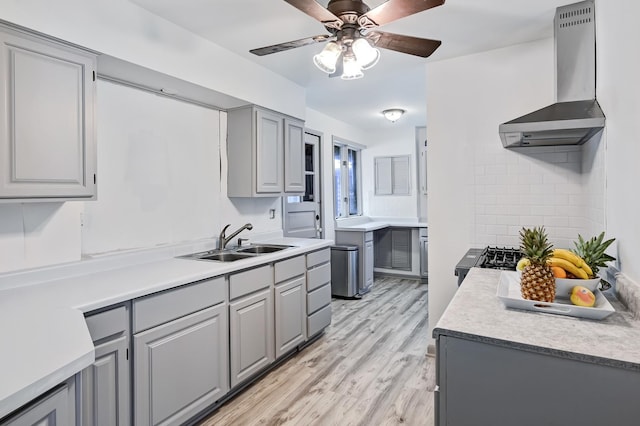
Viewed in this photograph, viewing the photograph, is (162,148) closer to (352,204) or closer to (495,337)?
(495,337)

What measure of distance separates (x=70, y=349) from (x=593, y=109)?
2.59 meters

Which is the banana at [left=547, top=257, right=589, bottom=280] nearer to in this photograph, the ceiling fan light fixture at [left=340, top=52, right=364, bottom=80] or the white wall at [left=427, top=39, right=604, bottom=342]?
the white wall at [left=427, top=39, right=604, bottom=342]

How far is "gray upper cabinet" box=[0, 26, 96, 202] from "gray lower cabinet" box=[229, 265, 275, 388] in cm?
105

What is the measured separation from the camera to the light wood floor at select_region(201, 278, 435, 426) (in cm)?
224

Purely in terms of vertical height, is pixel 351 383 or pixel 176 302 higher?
pixel 176 302

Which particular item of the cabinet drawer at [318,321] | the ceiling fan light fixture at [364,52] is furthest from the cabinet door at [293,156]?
the ceiling fan light fixture at [364,52]

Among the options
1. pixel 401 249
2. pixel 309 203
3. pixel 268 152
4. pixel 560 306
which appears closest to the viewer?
pixel 560 306

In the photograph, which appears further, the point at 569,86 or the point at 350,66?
the point at 569,86

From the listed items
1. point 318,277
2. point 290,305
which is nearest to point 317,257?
point 318,277

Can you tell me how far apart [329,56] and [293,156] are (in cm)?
169

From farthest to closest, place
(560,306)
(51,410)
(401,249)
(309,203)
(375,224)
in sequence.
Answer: (401,249) < (375,224) < (309,203) < (560,306) < (51,410)

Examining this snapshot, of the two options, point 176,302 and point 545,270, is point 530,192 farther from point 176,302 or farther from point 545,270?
point 176,302

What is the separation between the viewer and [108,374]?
1646mm

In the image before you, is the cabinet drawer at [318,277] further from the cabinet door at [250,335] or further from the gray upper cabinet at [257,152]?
the gray upper cabinet at [257,152]
